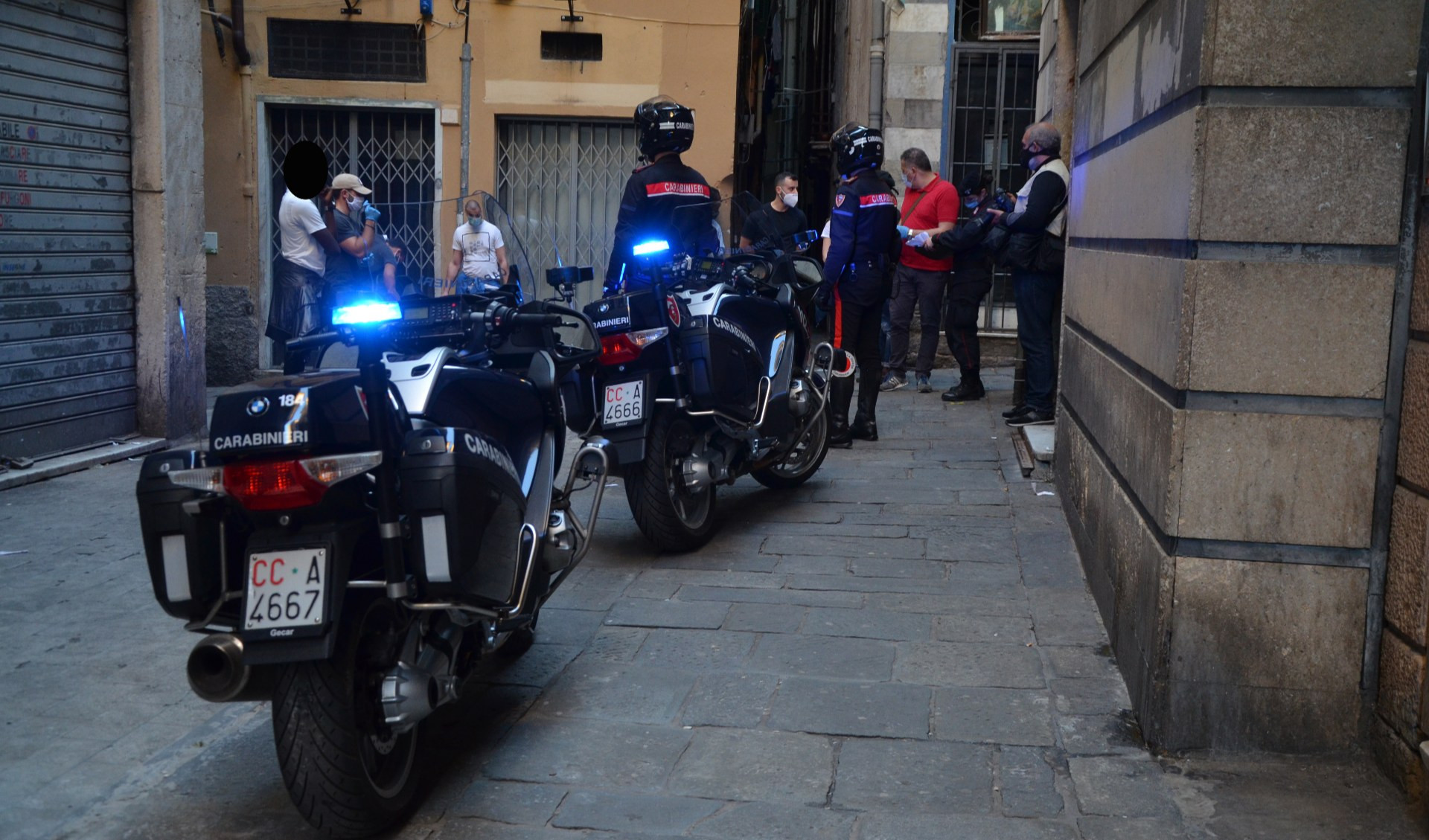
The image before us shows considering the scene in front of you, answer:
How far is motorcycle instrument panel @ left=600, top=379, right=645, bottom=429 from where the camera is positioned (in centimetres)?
586

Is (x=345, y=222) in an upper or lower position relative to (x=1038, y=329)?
upper

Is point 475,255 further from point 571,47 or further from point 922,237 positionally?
point 571,47

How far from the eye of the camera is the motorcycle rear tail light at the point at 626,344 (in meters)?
5.95

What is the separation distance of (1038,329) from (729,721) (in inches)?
235

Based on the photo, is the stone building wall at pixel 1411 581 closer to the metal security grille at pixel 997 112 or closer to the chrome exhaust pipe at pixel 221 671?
the chrome exhaust pipe at pixel 221 671

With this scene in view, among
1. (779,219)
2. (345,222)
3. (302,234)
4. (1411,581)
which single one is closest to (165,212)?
(302,234)

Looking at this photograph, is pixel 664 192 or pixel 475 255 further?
pixel 664 192

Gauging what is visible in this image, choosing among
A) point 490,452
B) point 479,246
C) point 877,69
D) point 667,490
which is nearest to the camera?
point 490,452

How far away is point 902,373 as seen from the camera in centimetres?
1191

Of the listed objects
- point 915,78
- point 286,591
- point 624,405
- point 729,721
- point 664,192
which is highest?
point 915,78

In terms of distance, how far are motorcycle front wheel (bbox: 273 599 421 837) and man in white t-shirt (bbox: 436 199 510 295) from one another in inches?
67.1

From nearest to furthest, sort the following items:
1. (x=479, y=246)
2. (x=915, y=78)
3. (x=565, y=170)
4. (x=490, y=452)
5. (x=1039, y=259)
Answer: (x=490, y=452)
(x=479, y=246)
(x=1039, y=259)
(x=915, y=78)
(x=565, y=170)

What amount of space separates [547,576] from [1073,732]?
166cm

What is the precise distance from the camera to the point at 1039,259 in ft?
30.5
